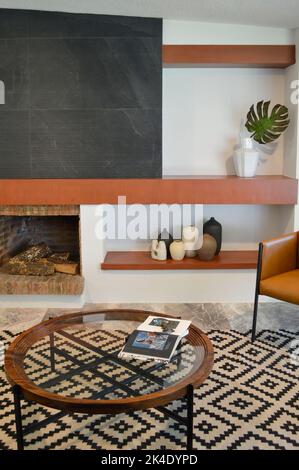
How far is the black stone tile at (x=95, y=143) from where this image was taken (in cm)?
377

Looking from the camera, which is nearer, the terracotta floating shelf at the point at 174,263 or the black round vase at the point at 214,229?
the terracotta floating shelf at the point at 174,263

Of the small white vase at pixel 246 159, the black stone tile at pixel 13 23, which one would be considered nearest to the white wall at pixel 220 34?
the small white vase at pixel 246 159

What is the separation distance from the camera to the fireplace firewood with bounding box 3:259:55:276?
389cm

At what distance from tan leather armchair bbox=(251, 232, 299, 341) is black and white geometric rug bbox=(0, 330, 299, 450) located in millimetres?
Result: 442

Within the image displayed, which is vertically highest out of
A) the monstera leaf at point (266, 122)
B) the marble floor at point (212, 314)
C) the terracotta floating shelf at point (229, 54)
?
the terracotta floating shelf at point (229, 54)

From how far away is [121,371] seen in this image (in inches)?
84.4

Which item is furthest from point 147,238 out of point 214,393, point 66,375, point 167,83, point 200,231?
point 66,375

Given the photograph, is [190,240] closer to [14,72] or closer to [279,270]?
[279,270]

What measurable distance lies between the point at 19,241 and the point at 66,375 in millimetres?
2326

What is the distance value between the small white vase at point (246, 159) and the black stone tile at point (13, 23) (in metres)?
1.86

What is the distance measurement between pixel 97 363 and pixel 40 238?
228 cm

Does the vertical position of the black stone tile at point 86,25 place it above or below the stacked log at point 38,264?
above

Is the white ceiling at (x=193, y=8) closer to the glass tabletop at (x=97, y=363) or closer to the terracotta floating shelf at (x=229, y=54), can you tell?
the terracotta floating shelf at (x=229, y=54)

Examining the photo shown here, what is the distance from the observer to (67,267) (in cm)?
393
